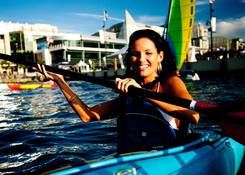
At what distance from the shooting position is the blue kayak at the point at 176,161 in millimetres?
2502

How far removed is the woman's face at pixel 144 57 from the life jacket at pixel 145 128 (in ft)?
1.11

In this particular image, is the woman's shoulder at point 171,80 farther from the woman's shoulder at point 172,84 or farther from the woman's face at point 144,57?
the woman's face at point 144,57

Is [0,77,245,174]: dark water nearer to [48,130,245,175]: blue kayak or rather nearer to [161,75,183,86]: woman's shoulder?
[48,130,245,175]: blue kayak

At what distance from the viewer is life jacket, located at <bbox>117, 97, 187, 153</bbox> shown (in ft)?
10.0

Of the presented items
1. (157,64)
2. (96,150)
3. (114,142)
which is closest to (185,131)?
(157,64)

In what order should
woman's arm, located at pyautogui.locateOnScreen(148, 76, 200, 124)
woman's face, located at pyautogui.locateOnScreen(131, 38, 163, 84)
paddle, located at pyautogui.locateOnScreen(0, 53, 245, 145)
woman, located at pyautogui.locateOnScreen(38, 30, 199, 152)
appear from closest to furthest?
1. paddle, located at pyautogui.locateOnScreen(0, 53, 245, 145)
2. woman's arm, located at pyautogui.locateOnScreen(148, 76, 200, 124)
3. woman, located at pyautogui.locateOnScreen(38, 30, 199, 152)
4. woman's face, located at pyautogui.locateOnScreen(131, 38, 163, 84)

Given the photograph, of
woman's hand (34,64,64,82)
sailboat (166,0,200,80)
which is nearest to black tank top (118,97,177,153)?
woman's hand (34,64,64,82)

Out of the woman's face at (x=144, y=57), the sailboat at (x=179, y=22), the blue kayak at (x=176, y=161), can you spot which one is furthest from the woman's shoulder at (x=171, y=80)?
the sailboat at (x=179, y=22)

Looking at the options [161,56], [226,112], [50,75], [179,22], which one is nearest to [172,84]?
[161,56]

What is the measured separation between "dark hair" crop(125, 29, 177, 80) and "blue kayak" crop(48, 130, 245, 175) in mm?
824

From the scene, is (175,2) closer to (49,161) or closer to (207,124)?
(207,124)

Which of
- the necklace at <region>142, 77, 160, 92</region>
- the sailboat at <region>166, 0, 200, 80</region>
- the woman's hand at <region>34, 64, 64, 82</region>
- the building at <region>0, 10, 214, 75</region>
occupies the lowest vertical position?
the necklace at <region>142, 77, 160, 92</region>

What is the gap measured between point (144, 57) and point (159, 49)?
22 centimetres

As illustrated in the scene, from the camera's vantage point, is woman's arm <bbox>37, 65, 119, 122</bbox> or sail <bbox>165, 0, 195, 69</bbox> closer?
woman's arm <bbox>37, 65, 119, 122</bbox>
